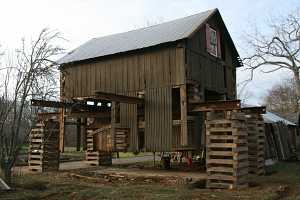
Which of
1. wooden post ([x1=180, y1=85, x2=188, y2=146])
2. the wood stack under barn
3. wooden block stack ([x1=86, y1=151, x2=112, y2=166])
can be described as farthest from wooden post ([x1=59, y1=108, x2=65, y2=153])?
wooden post ([x1=180, y1=85, x2=188, y2=146])

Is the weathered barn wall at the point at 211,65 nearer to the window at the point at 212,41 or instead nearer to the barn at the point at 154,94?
the barn at the point at 154,94

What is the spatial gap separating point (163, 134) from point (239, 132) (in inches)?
188

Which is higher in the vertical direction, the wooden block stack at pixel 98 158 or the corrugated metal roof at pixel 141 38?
the corrugated metal roof at pixel 141 38

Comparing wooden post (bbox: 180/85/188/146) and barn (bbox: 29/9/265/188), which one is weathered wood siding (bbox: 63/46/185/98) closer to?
barn (bbox: 29/9/265/188)

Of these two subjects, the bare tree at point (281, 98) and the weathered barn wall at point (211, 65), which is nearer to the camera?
the weathered barn wall at point (211, 65)

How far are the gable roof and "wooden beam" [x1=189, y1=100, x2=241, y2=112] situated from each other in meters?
3.12

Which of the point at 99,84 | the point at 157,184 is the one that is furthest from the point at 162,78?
the point at 157,184

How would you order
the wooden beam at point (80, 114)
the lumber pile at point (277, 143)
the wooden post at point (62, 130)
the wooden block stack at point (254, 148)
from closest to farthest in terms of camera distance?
the wooden block stack at point (254, 148), the wooden post at point (62, 130), the wooden beam at point (80, 114), the lumber pile at point (277, 143)

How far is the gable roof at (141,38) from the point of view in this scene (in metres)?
19.0

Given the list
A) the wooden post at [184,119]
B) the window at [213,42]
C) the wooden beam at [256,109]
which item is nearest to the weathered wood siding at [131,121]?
the wooden post at [184,119]

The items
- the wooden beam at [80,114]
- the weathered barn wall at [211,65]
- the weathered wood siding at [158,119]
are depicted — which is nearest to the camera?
the weathered wood siding at [158,119]

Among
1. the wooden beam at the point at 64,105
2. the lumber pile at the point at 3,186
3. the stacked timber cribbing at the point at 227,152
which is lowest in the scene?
the lumber pile at the point at 3,186

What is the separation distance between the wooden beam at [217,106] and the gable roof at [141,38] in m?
3.12

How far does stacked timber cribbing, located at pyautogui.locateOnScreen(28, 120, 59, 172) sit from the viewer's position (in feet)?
66.8
